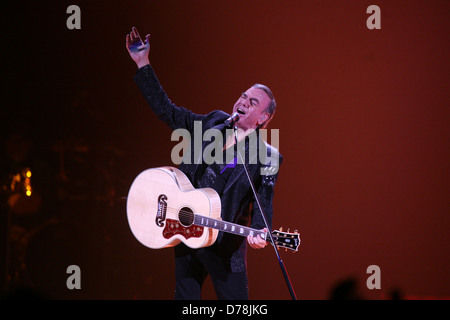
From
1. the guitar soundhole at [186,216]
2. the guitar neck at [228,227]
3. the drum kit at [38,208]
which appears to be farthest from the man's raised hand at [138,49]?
the drum kit at [38,208]

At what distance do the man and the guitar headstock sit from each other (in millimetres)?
81

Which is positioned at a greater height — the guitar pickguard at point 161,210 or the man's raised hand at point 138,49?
the man's raised hand at point 138,49

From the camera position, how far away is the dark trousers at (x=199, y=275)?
290 cm

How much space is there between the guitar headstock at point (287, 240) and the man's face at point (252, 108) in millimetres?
925

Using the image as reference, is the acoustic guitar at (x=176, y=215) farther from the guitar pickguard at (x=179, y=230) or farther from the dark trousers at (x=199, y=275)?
the dark trousers at (x=199, y=275)

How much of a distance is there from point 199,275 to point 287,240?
2.30 feet

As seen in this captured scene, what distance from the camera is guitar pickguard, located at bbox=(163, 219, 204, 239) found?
2.81 m

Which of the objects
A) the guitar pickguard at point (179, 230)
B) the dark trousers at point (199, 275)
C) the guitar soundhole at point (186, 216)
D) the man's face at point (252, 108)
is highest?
the man's face at point (252, 108)

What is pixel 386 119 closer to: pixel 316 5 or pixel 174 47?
pixel 316 5

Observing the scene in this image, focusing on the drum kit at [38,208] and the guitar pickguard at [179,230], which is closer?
the guitar pickguard at [179,230]

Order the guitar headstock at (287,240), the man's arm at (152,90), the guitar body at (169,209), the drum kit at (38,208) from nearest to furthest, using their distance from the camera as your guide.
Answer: the guitar headstock at (287,240)
the guitar body at (169,209)
the man's arm at (152,90)
the drum kit at (38,208)

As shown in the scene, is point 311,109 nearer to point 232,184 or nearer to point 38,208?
point 232,184
